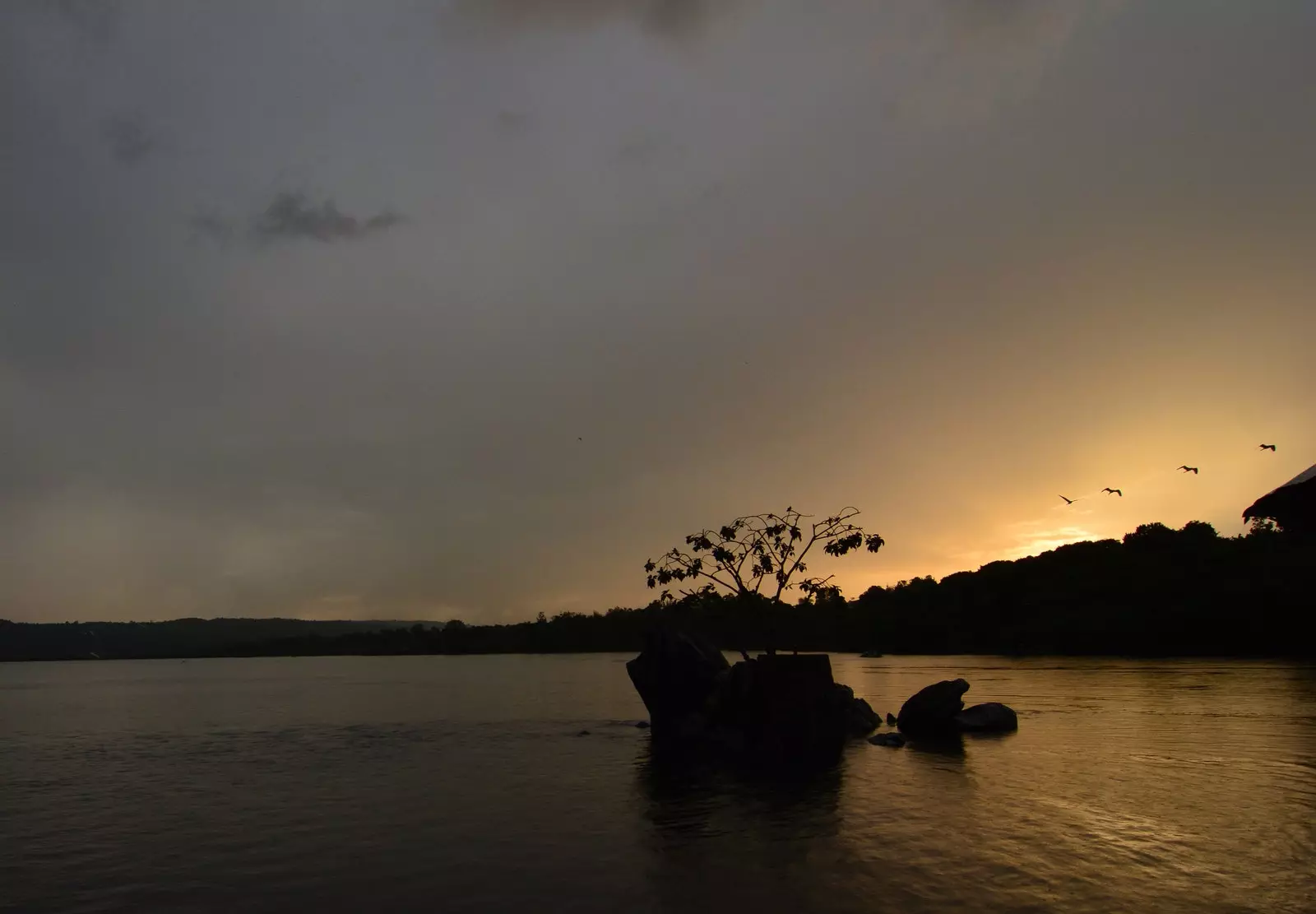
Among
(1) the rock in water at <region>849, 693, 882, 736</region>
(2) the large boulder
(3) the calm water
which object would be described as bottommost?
(3) the calm water

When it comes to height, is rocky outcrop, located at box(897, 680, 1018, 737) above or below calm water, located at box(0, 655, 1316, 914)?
above

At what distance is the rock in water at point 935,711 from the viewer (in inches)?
1993

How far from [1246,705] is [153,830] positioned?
64149mm

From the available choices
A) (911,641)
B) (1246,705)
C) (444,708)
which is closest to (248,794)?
(444,708)

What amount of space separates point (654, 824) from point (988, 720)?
100 ft

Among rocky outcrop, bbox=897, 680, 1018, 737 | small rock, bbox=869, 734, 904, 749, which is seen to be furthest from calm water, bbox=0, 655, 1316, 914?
rocky outcrop, bbox=897, 680, 1018, 737

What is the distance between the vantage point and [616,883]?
20.8m

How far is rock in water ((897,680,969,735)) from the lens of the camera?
166 ft

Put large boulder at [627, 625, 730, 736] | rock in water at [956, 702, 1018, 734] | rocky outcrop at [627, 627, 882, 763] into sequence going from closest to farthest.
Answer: rocky outcrop at [627, 627, 882, 763] → large boulder at [627, 625, 730, 736] → rock in water at [956, 702, 1018, 734]

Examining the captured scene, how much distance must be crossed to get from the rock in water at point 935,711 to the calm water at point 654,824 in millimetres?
3037

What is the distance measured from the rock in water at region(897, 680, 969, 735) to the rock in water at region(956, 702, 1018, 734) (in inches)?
21.8

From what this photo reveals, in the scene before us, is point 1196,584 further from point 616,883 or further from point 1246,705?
point 616,883

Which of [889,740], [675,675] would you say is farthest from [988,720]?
[675,675]

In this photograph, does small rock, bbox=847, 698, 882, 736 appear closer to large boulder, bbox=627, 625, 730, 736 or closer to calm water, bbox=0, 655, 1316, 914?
calm water, bbox=0, 655, 1316, 914
